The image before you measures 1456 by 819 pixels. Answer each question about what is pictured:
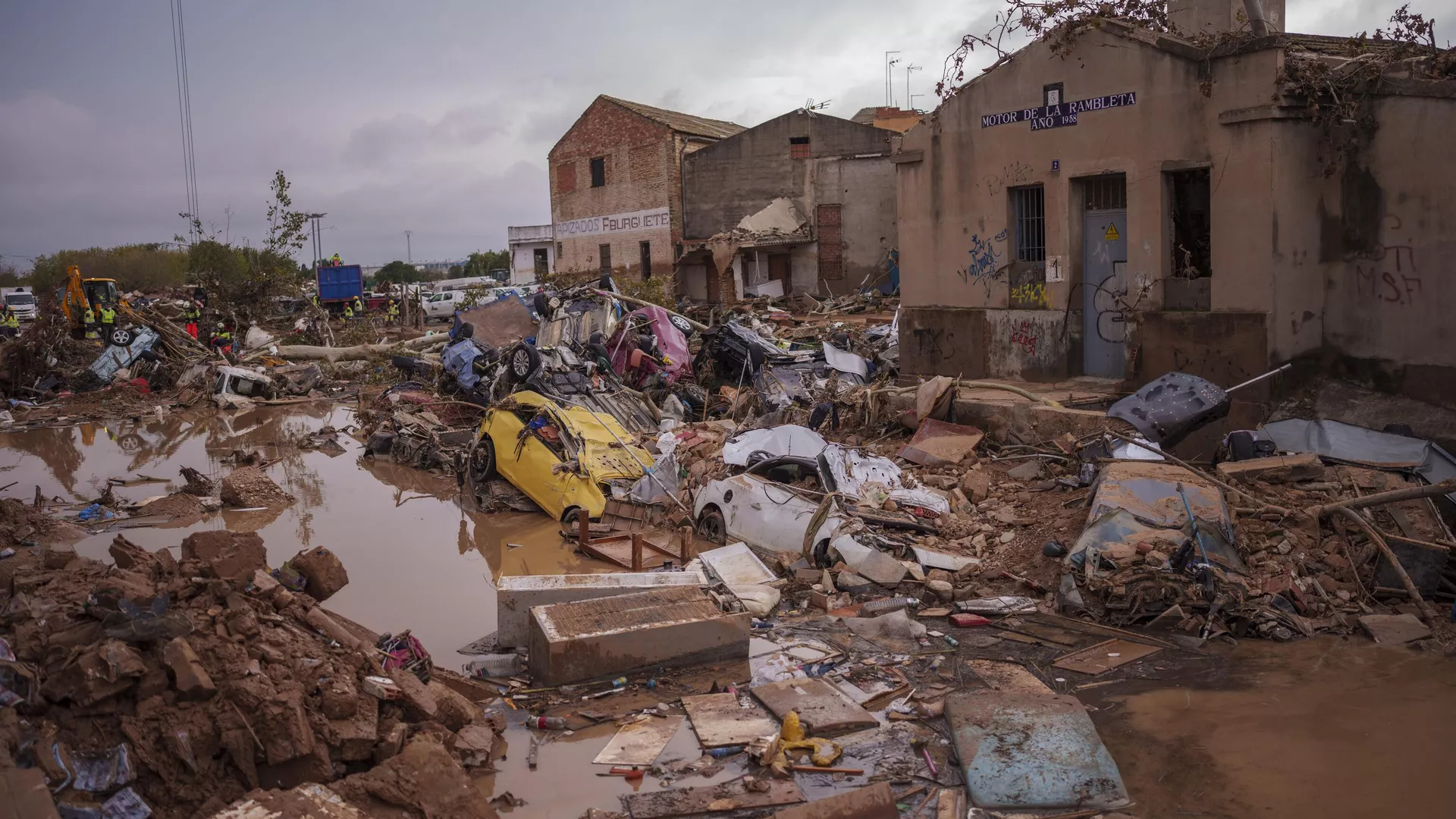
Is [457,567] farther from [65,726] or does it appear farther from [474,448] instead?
[65,726]

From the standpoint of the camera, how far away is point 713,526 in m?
11.1

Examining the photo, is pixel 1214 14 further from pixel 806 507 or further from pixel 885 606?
pixel 885 606

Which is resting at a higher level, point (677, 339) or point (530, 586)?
point (677, 339)

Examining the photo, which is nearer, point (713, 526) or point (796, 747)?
point (796, 747)

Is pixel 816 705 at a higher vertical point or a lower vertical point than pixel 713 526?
lower

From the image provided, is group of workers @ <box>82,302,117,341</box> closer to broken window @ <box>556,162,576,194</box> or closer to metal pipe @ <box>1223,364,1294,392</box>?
broken window @ <box>556,162,576,194</box>

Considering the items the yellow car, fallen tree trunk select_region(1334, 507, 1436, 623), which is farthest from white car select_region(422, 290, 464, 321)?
fallen tree trunk select_region(1334, 507, 1436, 623)

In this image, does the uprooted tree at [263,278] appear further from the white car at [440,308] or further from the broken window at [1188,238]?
the broken window at [1188,238]

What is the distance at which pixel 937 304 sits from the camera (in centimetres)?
1603

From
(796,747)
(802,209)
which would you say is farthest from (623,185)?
(796,747)

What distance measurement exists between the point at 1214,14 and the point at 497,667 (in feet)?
42.2

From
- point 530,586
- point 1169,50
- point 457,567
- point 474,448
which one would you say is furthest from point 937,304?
point 530,586

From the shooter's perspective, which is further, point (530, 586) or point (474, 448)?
point (474, 448)

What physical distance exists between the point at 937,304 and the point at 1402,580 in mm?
8648
